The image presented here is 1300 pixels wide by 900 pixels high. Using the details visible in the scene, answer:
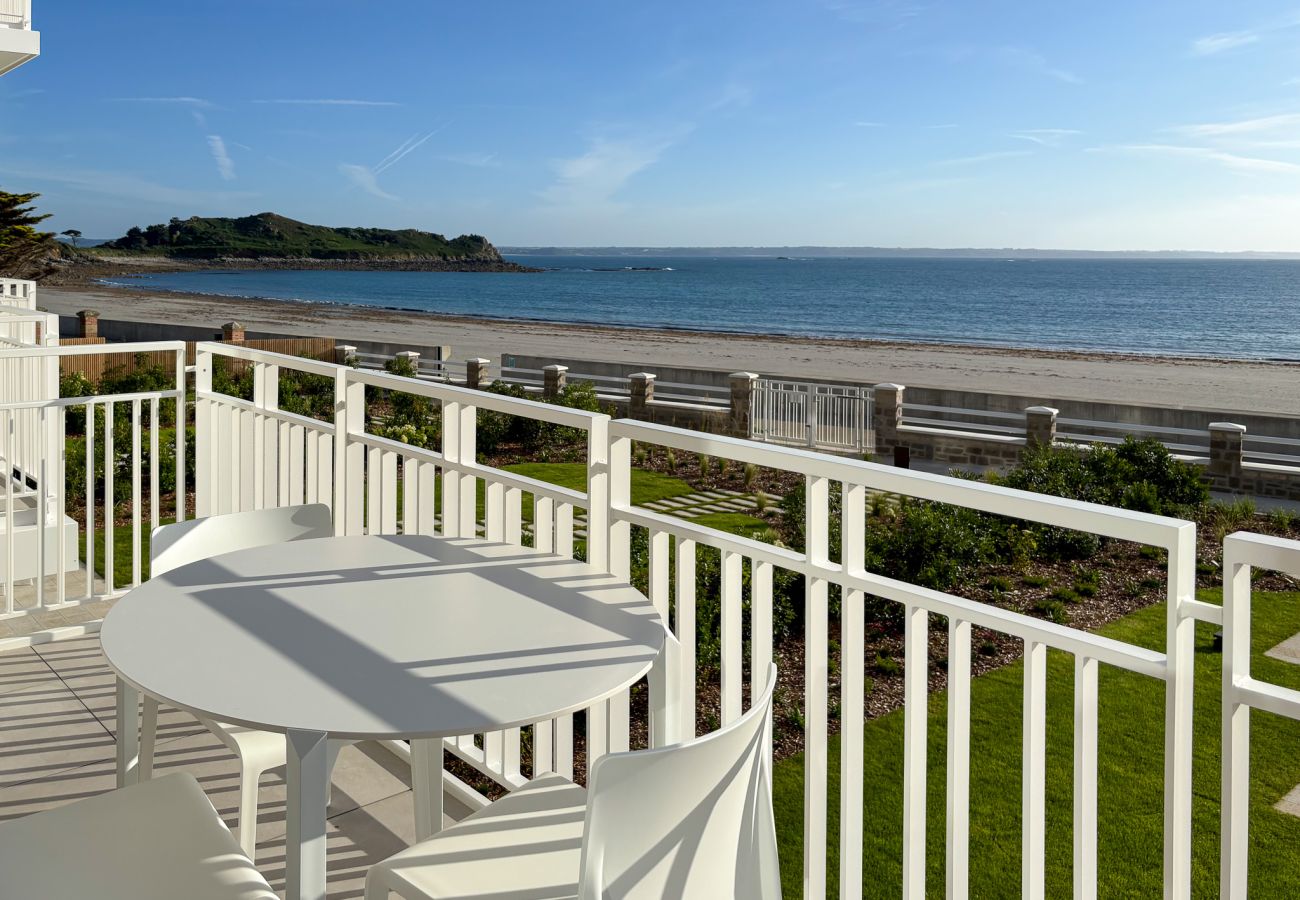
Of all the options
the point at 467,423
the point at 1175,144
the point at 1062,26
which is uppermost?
the point at 1062,26

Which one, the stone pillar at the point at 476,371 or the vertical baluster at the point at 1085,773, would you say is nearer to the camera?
the vertical baluster at the point at 1085,773

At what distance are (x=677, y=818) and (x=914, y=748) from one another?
599 mm

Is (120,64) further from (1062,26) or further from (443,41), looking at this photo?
(1062,26)

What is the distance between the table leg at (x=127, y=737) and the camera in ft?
6.79

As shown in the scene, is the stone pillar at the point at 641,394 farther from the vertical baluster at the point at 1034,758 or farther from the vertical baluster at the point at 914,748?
the vertical baluster at the point at 1034,758

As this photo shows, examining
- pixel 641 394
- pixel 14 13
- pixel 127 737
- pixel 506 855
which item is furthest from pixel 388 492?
pixel 641 394

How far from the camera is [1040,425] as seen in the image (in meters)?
12.7

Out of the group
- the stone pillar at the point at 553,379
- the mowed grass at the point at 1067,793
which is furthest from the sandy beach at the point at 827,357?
the mowed grass at the point at 1067,793

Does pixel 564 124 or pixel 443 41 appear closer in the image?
pixel 443 41

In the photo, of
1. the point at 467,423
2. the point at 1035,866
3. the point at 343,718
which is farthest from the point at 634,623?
the point at 467,423

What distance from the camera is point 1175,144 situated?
67.1m

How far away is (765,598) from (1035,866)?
2.02 ft

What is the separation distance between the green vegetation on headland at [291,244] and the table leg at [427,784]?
10861 centimetres

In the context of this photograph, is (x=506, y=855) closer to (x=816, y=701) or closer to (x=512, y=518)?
(x=816, y=701)
